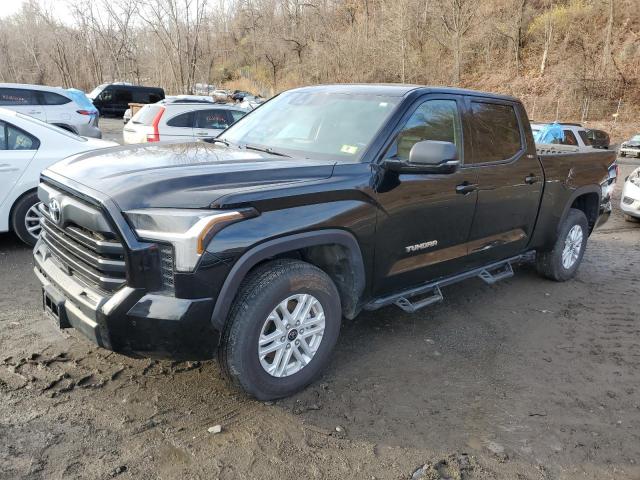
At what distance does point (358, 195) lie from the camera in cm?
328

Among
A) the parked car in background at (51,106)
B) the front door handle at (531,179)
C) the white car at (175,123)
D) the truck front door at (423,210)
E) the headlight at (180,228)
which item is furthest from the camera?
the parked car in background at (51,106)

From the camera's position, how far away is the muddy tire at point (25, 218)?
5.58 metres

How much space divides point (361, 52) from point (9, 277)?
45.1m

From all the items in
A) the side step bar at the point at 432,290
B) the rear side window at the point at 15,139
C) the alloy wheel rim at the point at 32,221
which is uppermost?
the rear side window at the point at 15,139

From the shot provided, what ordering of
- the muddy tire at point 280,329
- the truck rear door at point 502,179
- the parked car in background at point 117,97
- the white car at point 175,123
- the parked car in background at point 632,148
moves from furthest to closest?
the parked car in background at point 117,97, the parked car in background at point 632,148, the white car at point 175,123, the truck rear door at point 502,179, the muddy tire at point 280,329

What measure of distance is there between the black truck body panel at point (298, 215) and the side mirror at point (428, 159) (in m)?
0.10

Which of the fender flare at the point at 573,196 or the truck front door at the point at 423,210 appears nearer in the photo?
the truck front door at the point at 423,210

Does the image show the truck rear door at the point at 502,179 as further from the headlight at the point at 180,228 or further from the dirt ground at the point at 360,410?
the headlight at the point at 180,228

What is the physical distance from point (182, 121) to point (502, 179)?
8.79 metres

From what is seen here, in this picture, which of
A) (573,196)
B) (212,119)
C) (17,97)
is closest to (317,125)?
(573,196)

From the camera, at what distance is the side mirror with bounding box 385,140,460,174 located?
3.28m

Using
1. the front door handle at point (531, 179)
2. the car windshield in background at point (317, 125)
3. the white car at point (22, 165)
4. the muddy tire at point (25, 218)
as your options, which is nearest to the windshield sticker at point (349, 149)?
the car windshield in background at point (317, 125)

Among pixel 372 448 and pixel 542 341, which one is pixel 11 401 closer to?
pixel 372 448

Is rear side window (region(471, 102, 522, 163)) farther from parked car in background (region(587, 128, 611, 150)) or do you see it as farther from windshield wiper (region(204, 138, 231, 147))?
parked car in background (region(587, 128, 611, 150))
